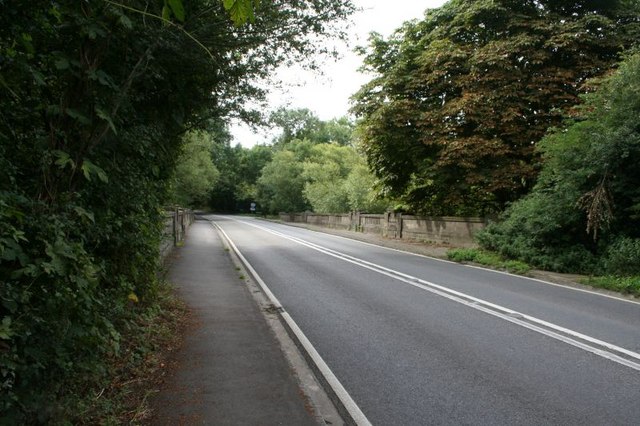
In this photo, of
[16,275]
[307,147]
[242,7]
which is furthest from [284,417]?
[307,147]

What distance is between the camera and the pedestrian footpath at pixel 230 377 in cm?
392

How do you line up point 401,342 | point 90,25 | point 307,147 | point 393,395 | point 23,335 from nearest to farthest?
point 23,335
point 90,25
point 393,395
point 401,342
point 307,147

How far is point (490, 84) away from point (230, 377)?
16905 mm

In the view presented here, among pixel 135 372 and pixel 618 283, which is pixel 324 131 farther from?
pixel 135 372

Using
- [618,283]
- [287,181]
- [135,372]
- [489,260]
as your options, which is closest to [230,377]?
[135,372]

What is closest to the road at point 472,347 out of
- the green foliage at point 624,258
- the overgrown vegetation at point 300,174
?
the green foliage at point 624,258

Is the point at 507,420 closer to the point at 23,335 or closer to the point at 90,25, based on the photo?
the point at 23,335

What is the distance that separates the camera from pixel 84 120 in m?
3.52

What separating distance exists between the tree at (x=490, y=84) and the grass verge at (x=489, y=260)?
129 inches

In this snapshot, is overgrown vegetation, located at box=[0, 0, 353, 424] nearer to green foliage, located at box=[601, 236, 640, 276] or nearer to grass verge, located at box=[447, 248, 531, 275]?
green foliage, located at box=[601, 236, 640, 276]

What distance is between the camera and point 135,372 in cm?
469

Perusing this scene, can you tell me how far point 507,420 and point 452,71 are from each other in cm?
1825

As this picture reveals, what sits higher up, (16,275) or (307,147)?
(307,147)

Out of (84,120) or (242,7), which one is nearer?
(242,7)
